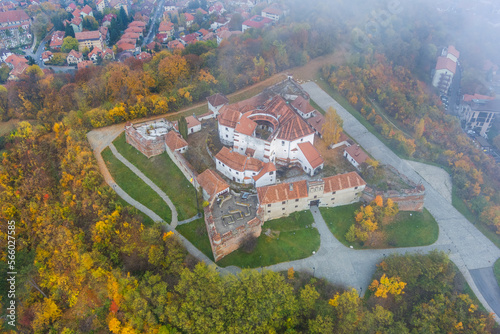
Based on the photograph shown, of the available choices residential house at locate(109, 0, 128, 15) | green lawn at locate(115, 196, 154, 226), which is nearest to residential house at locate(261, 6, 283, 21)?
residential house at locate(109, 0, 128, 15)

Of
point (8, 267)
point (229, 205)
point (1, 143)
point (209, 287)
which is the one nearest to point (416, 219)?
point (229, 205)

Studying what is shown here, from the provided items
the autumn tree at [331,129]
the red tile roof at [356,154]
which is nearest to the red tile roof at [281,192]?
the red tile roof at [356,154]

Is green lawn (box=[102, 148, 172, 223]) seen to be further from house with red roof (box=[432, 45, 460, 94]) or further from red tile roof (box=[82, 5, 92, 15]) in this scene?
red tile roof (box=[82, 5, 92, 15])

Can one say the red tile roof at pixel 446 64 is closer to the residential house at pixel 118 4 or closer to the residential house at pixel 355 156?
the residential house at pixel 355 156

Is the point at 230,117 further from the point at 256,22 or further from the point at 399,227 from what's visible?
the point at 256,22

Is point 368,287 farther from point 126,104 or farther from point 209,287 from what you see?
point 126,104

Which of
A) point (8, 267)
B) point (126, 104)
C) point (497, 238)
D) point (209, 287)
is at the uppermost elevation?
point (126, 104)
